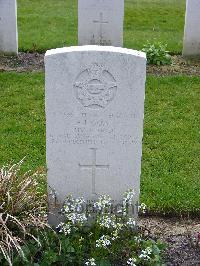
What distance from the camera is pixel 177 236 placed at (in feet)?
15.6

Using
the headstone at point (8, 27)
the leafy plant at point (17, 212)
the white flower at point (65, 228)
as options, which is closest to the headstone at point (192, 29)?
the headstone at point (8, 27)

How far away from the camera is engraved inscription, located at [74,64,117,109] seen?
4.20 m

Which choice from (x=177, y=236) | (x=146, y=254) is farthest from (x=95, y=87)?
(x=177, y=236)

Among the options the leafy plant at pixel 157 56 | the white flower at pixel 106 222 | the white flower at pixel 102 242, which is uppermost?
the leafy plant at pixel 157 56

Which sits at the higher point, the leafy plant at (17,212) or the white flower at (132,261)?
the leafy plant at (17,212)

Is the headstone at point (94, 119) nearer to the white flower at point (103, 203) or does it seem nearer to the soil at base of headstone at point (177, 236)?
the white flower at point (103, 203)

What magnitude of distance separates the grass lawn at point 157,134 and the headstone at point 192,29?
1.44m

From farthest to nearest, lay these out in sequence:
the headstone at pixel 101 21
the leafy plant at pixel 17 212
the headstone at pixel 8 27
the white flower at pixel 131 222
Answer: the headstone at pixel 101 21 < the headstone at pixel 8 27 < the white flower at pixel 131 222 < the leafy plant at pixel 17 212

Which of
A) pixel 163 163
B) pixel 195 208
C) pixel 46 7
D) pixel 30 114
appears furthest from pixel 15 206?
pixel 46 7

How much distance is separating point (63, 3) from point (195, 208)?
12.0 metres

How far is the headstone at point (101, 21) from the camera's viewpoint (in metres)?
9.71

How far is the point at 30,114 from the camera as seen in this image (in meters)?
7.38

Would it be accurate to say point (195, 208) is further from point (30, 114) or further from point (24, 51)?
point (24, 51)

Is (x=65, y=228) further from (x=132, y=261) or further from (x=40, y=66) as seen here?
(x=40, y=66)
